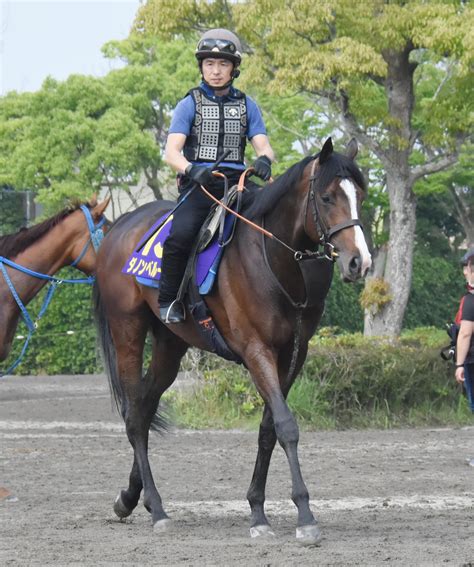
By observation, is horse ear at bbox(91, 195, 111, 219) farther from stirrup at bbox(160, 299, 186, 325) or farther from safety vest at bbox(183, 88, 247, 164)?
stirrup at bbox(160, 299, 186, 325)

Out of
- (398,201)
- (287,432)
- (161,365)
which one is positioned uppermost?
(398,201)

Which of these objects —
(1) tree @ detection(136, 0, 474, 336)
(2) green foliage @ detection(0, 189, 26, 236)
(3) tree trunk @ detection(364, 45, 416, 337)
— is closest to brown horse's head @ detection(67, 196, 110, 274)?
(1) tree @ detection(136, 0, 474, 336)

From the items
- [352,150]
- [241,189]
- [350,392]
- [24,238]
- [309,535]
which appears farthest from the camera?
[350,392]

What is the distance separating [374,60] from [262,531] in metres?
13.3

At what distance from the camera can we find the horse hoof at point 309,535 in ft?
21.0

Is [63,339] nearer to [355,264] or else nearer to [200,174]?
[200,174]

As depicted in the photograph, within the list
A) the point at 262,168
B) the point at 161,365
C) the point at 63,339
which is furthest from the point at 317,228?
the point at 63,339

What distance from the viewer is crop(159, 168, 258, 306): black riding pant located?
7441 millimetres

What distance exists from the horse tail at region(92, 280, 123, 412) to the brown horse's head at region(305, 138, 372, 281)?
2.38 metres

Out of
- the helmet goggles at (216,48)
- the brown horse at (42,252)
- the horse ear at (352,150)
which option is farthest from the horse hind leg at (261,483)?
the brown horse at (42,252)

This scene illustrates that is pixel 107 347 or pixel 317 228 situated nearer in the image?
pixel 317 228

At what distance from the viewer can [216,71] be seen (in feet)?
24.7

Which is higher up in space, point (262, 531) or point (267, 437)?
point (267, 437)

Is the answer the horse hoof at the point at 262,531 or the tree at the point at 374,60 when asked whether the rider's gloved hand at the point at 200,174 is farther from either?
the tree at the point at 374,60
